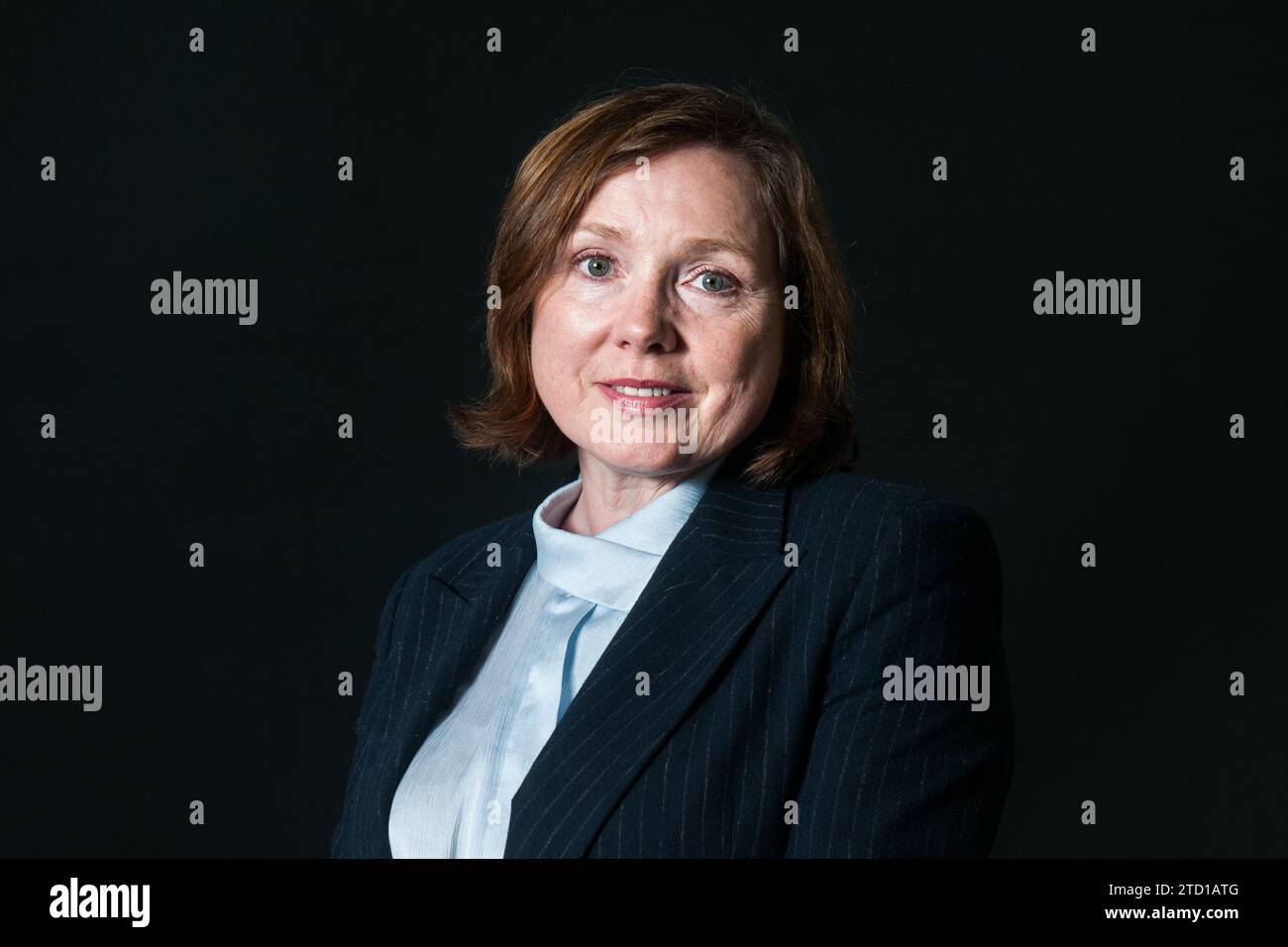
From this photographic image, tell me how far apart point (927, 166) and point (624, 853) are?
6.57ft

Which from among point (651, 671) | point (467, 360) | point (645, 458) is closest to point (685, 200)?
point (645, 458)

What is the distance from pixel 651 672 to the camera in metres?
1.97

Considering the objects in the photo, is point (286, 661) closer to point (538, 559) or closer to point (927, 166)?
point (538, 559)

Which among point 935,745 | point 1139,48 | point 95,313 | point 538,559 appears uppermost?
point 1139,48

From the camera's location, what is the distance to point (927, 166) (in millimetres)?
3395

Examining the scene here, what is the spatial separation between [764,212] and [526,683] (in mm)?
727

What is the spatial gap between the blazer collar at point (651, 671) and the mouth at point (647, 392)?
15cm

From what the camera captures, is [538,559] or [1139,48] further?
[1139,48]

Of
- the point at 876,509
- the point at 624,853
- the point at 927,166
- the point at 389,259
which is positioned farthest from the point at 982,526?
the point at 389,259

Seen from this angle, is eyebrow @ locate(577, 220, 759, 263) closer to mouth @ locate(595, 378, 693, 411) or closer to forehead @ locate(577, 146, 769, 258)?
forehead @ locate(577, 146, 769, 258)

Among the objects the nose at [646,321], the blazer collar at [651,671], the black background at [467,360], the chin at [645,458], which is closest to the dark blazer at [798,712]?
the blazer collar at [651,671]

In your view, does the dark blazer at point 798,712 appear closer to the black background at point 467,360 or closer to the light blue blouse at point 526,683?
the light blue blouse at point 526,683

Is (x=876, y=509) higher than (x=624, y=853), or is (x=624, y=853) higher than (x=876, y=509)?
(x=876, y=509)

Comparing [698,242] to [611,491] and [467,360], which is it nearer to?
[611,491]
